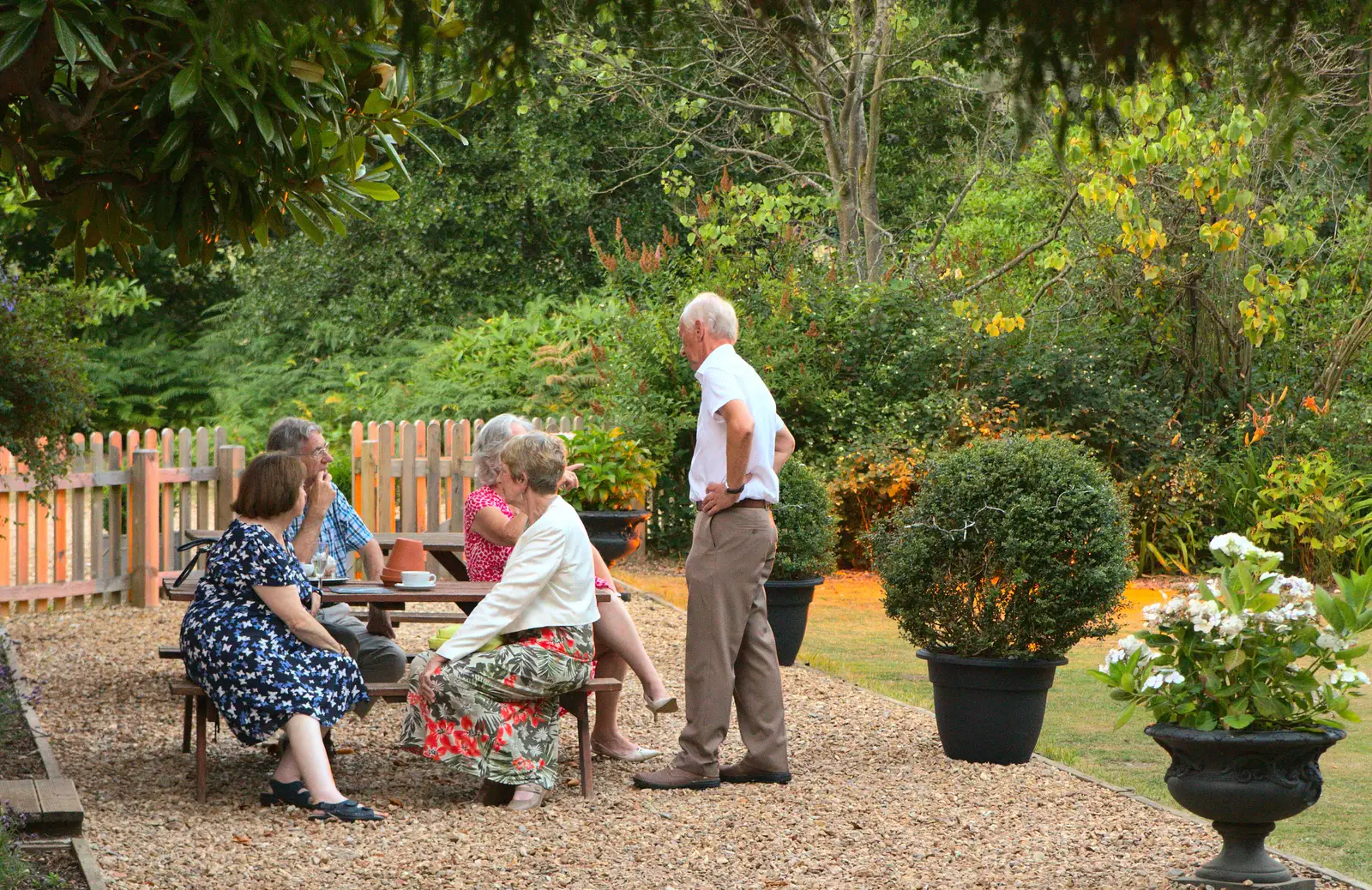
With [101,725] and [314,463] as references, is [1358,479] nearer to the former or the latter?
[314,463]

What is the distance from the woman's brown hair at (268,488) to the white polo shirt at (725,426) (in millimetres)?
1543

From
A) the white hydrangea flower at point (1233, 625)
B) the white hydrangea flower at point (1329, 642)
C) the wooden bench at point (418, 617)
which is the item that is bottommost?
the wooden bench at point (418, 617)

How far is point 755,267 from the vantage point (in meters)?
14.8

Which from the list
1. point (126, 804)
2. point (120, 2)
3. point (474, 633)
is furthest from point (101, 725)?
point (120, 2)

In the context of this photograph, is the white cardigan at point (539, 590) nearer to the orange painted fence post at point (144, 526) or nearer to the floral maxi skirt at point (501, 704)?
the floral maxi skirt at point (501, 704)

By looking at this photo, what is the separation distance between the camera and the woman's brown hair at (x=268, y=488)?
209 inches

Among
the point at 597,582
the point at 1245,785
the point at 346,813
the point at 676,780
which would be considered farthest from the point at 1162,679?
the point at 346,813

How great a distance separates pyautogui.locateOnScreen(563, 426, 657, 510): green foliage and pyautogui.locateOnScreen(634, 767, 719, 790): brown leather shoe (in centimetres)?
491

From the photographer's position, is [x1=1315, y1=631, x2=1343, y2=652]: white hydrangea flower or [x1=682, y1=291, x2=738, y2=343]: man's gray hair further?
[x1=682, y1=291, x2=738, y2=343]: man's gray hair

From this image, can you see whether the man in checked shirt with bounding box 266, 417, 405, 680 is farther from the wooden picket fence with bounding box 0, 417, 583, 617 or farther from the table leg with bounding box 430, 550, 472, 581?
the wooden picket fence with bounding box 0, 417, 583, 617

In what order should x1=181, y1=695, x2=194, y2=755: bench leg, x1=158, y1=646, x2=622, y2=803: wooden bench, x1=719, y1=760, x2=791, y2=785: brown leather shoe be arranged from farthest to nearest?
x1=181, y1=695, x2=194, y2=755: bench leg
x1=719, y1=760, x2=791, y2=785: brown leather shoe
x1=158, y1=646, x2=622, y2=803: wooden bench

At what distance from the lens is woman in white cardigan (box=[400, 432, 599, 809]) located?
532 centimetres

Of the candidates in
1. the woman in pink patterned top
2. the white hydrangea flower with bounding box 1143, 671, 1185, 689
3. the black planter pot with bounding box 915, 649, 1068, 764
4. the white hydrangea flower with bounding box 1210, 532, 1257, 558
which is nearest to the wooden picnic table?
the woman in pink patterned top

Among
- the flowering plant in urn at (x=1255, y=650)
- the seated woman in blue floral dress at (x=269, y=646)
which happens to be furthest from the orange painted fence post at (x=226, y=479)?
the flowering plant in urn at (x=1255, y=650)
